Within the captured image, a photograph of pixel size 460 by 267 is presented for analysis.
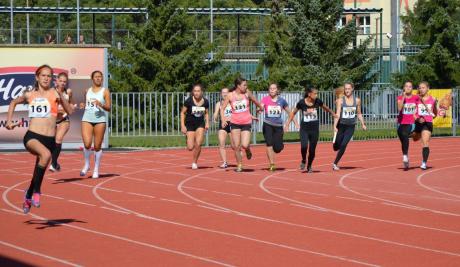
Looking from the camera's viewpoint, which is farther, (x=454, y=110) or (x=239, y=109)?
(x=454, y=110)

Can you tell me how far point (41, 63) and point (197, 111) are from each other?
8500mm

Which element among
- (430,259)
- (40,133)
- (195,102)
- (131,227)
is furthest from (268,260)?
(195,102)

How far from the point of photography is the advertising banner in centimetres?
2947

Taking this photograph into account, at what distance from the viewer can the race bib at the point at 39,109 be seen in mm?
13555

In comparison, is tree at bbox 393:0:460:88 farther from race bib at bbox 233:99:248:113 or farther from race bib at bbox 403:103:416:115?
race bib at bbox 233:99:248:113

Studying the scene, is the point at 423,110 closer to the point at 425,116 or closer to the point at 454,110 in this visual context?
the point at 425,116

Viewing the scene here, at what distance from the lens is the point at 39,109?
1358 cm

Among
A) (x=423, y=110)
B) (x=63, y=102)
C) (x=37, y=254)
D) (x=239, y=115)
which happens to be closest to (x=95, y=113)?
(x=239, y=115)

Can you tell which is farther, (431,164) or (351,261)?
(431,164)

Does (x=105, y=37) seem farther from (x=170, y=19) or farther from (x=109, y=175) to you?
(x=109, y=175)

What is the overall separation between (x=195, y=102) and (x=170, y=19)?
22477 millimetres

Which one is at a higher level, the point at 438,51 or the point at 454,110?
the point at 438,51

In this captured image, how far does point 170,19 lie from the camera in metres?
44.8

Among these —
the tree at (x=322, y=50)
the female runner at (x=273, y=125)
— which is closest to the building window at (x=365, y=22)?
the tree at (x=322, y=50)
